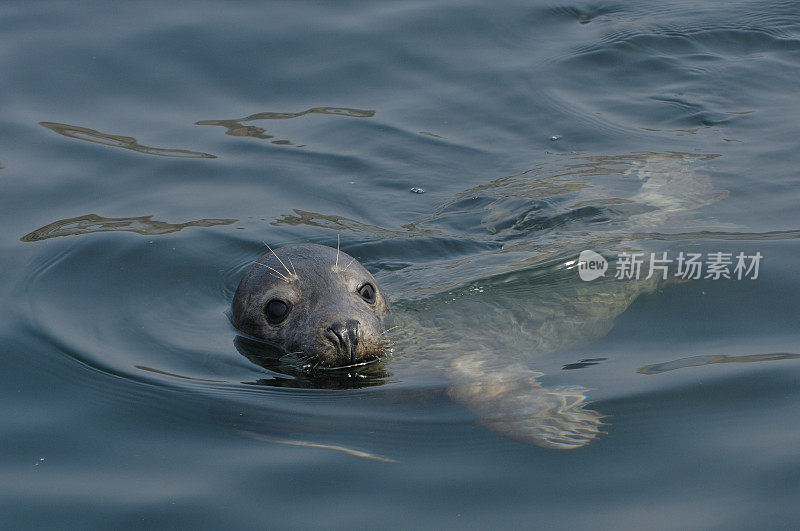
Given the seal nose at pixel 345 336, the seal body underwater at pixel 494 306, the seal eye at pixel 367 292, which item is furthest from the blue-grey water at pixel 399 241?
the seal eye at pixel 367 292

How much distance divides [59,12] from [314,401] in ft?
27.0

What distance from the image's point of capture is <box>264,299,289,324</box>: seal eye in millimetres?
6020

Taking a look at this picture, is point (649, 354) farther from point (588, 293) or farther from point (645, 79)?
point (645, 79)

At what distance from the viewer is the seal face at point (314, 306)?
18.0ft

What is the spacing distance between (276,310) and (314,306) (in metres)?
0.32

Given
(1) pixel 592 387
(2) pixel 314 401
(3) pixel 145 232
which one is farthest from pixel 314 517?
(3) pixel 145 232

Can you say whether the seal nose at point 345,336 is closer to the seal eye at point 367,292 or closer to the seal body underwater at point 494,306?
the seal body underwater at point 494,306

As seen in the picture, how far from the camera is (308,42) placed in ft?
36.9
